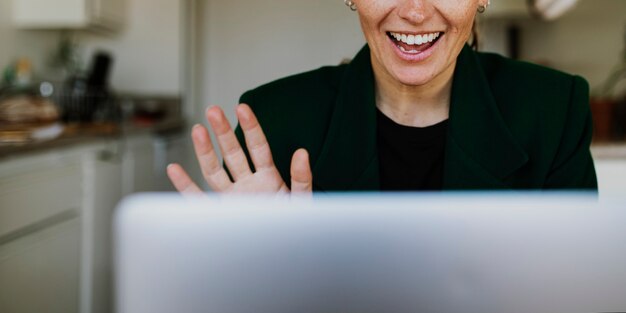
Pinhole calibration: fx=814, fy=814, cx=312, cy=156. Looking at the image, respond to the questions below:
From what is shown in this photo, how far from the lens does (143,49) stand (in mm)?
3996

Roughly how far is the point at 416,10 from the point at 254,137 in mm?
234

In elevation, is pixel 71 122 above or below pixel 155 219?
below

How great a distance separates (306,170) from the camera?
73 centimetres

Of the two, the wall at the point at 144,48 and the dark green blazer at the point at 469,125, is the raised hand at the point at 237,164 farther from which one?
the wall at the point at 144,48

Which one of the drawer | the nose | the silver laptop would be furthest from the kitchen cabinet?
the silver laptop

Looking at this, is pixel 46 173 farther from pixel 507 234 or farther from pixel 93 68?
pixel 507 234

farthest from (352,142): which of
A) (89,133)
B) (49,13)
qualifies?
(49,13)

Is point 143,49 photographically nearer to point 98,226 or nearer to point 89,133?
point 89,133

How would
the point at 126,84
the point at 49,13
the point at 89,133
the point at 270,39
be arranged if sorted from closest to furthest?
the point at 270,39
the point at 89,133
the point at 49,13
the point at 126,84

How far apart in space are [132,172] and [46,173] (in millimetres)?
801

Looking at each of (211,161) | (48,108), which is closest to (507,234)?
(211,161)

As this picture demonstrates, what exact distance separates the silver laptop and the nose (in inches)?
17.1

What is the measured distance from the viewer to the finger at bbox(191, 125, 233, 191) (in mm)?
762

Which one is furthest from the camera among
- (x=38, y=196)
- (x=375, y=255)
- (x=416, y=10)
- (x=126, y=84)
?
(x=126, y=84)
